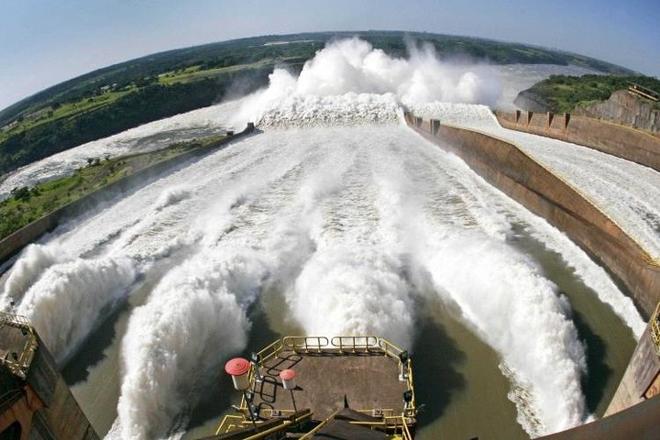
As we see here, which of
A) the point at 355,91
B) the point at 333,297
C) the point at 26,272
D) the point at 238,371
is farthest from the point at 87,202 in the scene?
the point at 355,91

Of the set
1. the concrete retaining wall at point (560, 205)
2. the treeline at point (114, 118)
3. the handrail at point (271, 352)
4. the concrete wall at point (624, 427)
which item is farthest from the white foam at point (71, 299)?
the treeline at point (114, 118)

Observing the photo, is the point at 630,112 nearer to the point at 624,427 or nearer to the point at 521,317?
the point at 521,317

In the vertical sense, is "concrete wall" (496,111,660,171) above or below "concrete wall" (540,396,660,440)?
below

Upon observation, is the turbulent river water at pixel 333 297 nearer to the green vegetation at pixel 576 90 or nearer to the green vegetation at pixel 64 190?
the green vegetation at pixel 64 190

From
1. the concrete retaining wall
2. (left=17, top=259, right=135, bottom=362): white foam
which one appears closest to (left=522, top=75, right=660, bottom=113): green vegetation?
the concrete retaining wall

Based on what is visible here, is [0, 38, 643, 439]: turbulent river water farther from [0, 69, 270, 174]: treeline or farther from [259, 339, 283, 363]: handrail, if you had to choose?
[0, 69, 270, 174]: treeline
